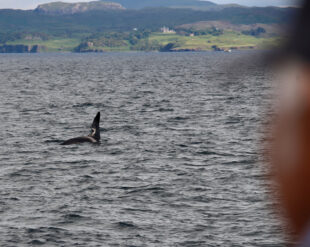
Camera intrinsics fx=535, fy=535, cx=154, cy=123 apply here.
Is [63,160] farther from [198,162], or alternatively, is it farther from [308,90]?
[308,90]

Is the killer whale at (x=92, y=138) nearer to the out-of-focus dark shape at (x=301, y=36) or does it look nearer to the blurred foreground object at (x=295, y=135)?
the blurred foreground object at (x=295, y=135)

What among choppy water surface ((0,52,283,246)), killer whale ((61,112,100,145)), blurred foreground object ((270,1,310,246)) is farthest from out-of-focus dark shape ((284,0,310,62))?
killer whale ((61,112,100,145))

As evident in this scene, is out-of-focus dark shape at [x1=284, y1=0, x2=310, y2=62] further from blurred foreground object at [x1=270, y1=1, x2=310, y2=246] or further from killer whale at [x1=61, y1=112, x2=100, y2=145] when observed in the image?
killer whale at [x1=61, y1=112, x2=100, y2=145]

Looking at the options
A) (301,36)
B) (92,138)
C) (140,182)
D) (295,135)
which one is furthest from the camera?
(92,138)

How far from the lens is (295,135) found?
119cm

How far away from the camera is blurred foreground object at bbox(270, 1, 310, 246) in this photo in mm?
1108

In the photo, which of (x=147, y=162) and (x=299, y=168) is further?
(x=147, y=162)

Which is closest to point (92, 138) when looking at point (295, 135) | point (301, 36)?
point (295, 135)

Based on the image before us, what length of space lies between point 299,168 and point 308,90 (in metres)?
0.17

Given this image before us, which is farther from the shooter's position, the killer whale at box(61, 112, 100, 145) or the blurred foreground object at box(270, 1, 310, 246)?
the killer whale at box(61, 112, 100, 145)

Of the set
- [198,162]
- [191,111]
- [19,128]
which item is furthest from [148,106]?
[198,162]

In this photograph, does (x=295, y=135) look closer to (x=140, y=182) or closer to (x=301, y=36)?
(x=301, y=36)

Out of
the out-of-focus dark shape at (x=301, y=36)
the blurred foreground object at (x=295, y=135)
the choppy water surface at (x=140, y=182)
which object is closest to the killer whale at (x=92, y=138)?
the choppy water surface at (x=140, y=182)

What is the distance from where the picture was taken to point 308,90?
45.2 inches
